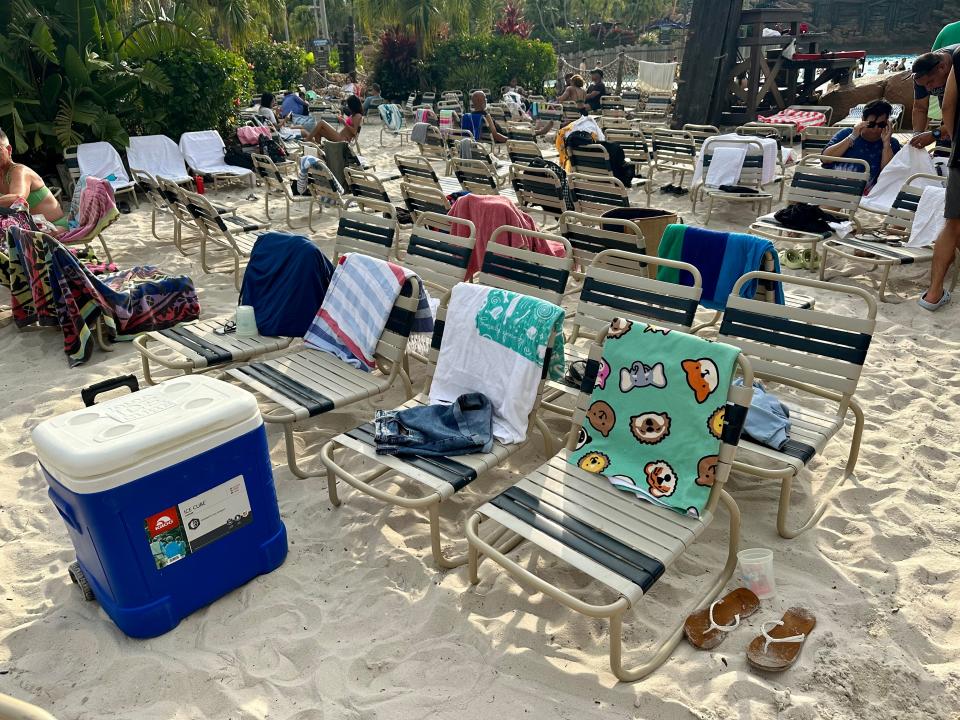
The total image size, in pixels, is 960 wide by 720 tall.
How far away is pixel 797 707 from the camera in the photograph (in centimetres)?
213

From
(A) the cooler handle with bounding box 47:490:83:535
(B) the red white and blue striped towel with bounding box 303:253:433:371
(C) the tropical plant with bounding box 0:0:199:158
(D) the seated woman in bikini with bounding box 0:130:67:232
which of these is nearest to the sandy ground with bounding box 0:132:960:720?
(A) the cooler handle with bounding box 47:490:83:535

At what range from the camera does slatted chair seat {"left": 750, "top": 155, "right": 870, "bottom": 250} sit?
19.4 feet

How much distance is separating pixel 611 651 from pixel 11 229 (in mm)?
5017

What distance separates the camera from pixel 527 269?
384 centimetres

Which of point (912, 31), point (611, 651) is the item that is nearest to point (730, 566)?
point (611, 651)

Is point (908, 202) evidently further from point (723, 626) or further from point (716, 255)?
point (723, 626)

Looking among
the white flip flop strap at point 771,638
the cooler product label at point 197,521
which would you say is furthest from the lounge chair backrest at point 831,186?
the cooler product label at point 197,521

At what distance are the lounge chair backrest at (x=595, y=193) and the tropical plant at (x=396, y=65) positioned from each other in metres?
16.6

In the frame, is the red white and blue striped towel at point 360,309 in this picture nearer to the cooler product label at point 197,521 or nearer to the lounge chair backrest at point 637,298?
the lounge chair backrest at point 637,298

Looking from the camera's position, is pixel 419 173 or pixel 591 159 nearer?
pixel 419 173

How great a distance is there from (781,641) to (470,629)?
108cm

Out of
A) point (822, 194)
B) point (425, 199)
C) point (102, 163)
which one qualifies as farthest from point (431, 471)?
point (102, 163)

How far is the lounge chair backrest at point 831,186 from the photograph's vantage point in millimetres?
5922

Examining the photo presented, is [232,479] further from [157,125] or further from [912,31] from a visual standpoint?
[912,31]
